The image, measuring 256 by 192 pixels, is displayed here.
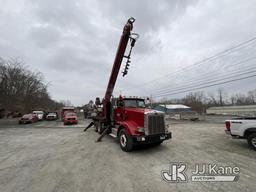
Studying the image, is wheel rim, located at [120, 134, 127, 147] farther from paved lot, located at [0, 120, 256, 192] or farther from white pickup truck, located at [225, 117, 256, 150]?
white pickup truck, located at [225, 117, 256, 150]

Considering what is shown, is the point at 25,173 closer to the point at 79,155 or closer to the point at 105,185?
the point at 79,155

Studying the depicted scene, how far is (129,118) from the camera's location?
7.19 meters

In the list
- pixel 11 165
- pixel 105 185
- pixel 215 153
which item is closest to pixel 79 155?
pixel 11 165

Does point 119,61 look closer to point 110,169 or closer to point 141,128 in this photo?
point 141,128

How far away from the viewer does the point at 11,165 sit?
4832 millimetres

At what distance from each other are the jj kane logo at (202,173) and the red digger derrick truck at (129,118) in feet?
5.60

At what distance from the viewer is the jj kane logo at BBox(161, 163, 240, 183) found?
3803 millimetres

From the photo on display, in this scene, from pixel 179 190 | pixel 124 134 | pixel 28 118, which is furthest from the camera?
pixel 28 118

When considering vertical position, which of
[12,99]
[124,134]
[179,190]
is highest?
[12,99]

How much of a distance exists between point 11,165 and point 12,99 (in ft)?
120

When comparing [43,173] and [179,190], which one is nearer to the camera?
[179,190]

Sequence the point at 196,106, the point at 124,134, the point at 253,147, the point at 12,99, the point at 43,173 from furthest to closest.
Result: 1. the point at 196,106
2. the point at 12,99
3. the point at 124,134
4. the point at 253,147
5. the point at 43,173

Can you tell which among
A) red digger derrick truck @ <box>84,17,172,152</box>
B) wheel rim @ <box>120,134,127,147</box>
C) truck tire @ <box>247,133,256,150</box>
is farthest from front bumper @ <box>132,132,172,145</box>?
truck tire @ <box>247,133,256,150</box>

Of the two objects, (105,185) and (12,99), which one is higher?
(12,99)
